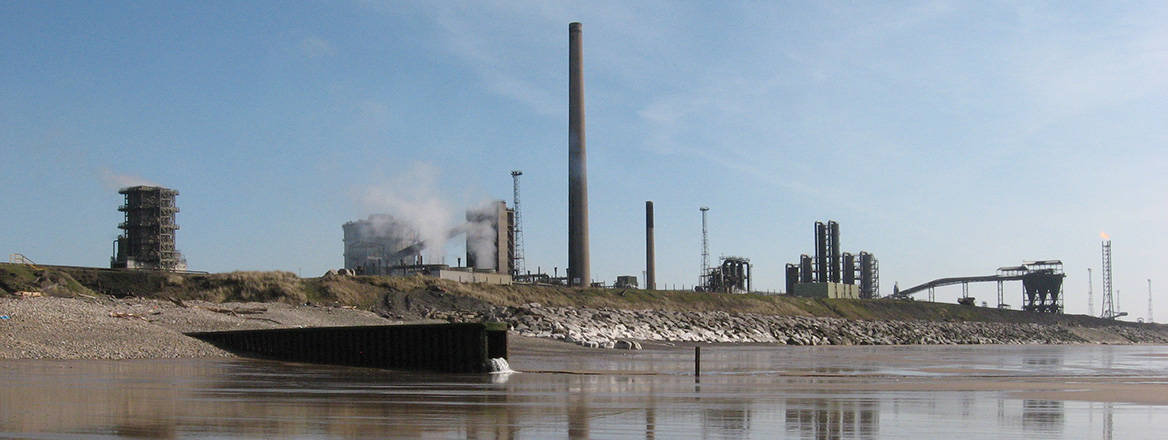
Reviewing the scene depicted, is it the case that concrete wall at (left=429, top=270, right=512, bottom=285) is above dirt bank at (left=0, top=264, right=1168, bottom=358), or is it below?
above

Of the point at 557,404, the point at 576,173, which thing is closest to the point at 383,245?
the point at 576,173

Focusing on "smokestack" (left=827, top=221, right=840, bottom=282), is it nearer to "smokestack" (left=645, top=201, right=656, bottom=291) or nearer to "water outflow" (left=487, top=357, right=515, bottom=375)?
"smokestack" (left=645, top=201, right=656, bottom=291)

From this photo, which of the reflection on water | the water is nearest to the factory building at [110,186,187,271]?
the water

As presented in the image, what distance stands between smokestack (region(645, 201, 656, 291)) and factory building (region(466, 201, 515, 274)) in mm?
20933

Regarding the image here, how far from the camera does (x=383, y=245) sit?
102 meters

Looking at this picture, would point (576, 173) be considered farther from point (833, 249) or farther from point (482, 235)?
point (833, 249)

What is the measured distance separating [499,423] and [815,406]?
6.16 meters

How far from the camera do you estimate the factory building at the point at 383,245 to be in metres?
101

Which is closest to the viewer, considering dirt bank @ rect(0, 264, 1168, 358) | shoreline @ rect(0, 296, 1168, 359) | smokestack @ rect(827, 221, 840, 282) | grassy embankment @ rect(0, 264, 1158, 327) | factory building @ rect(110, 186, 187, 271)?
shoreline @ rect(0, 296, 1168, 359)

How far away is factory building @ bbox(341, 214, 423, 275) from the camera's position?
330 ft

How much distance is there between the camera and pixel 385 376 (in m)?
27.0

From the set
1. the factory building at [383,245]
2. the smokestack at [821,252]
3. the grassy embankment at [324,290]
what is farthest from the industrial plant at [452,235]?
the smokestack at [821,252]

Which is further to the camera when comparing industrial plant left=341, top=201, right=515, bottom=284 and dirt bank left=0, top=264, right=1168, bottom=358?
industrial plant left=341, top=201, right=515, bottom=284

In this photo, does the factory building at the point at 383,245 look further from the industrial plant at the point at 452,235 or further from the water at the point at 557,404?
the water at the point at 557,404
